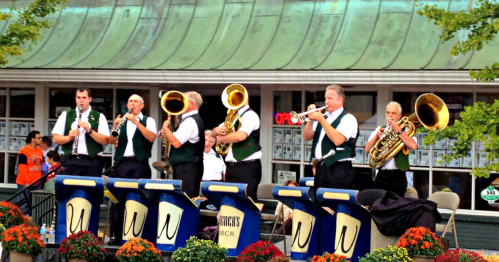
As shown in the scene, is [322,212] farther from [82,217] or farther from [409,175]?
[409,175]

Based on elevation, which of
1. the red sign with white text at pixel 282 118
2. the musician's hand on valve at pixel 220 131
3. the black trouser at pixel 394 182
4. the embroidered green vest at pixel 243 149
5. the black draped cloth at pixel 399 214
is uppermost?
the red sign with white text at pixel 282 118

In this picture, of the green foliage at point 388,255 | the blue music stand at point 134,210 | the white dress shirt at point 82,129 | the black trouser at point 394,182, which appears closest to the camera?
the green foliage at point 388,255

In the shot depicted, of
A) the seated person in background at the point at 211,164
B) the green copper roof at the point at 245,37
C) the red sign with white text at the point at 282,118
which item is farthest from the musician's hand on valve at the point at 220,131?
the red sign with white text at the point at 282,118

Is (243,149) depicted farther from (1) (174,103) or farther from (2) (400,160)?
(2) (400,160)

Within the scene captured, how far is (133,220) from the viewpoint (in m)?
9.45

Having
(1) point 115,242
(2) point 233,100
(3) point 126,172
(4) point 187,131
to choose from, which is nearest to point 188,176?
(4) point 187,131

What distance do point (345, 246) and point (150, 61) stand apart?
18.4 feet

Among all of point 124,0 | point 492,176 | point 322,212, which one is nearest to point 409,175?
point 492,176

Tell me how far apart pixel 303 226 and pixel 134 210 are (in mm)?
1851

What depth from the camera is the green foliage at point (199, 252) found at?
8.52 meters

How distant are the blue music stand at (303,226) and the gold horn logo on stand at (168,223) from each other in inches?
42.0

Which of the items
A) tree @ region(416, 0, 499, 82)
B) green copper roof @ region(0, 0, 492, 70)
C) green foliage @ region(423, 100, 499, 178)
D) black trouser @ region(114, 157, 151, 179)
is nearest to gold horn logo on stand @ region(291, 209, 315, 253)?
green foliage @ region(423, 100, 499, 178)

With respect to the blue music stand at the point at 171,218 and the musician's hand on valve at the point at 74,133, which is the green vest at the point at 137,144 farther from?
the blue music stand at the point at 171,218

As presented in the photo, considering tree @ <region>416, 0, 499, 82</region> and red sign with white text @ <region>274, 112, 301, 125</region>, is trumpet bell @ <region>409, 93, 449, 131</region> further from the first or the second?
red sign with white text @ <region>274, 112, 301, 125</region>
